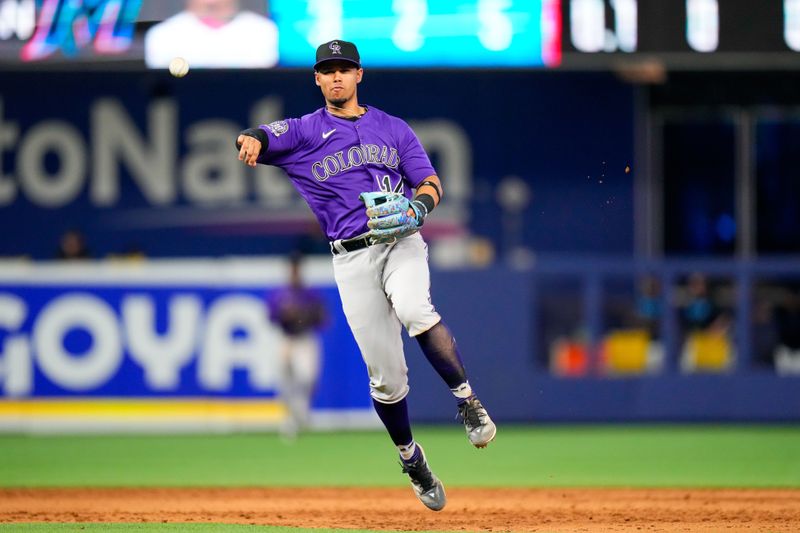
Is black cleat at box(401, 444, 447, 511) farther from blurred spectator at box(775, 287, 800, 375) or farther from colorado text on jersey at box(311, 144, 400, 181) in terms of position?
blurred spectator at box(775, 287, 800, 375)

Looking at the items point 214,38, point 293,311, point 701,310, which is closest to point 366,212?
point 214,38

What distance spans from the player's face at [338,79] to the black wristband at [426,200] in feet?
2.08

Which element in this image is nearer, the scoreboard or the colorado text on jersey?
the colorado text on jersey

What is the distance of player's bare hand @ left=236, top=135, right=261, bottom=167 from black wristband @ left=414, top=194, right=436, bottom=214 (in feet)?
Result: 2.65

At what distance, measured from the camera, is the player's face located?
7.04 metres

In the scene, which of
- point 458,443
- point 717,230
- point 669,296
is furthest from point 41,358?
point 717,230

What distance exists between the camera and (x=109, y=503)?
348 inches

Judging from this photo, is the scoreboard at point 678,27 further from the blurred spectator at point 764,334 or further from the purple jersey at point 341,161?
the blurred spectator at point 764,334

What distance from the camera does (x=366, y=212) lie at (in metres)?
6.84

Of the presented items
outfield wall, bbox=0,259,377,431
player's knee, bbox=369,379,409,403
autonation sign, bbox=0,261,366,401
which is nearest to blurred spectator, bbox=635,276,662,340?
outfield wall, bbox=0,259,377,431

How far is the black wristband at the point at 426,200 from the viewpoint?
22.8ft

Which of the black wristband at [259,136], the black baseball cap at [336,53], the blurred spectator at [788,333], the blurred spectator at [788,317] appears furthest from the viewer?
the blurred spectator at [788,317]

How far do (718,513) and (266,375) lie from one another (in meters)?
6.86

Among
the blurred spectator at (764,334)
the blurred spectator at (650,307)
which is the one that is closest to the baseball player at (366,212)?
the blurred spectator at (650,307)
